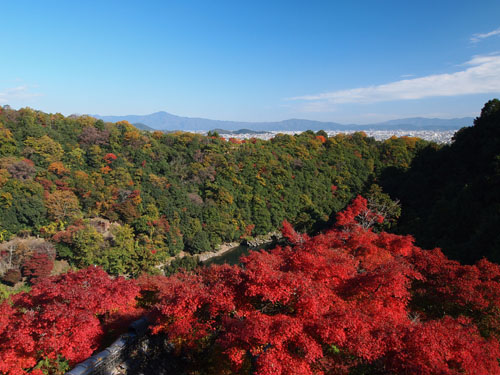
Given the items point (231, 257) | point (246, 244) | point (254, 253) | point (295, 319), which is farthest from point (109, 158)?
point (295, 319)

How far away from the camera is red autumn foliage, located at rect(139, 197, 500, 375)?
4.66 m

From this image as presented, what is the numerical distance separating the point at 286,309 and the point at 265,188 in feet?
95.0

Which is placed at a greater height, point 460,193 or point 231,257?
point 460,193

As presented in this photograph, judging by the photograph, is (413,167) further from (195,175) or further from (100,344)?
(100,344)

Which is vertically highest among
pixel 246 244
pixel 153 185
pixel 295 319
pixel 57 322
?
pixel 295 319

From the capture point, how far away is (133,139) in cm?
3328

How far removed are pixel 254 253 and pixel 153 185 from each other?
23317 millimetres

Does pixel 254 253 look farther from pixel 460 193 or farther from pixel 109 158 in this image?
pixel 109 158

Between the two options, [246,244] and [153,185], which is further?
[246,244]

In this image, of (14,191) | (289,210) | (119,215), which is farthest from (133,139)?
(289,210)

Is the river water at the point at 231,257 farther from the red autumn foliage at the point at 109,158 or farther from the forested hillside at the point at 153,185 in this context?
the red autumn foliage at the point at 109,158

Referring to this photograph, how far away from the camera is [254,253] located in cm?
868

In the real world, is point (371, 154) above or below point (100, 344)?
above

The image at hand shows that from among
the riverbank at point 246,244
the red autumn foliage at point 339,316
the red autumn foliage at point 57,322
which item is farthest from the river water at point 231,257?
the red autumn foliage at point 57,322
